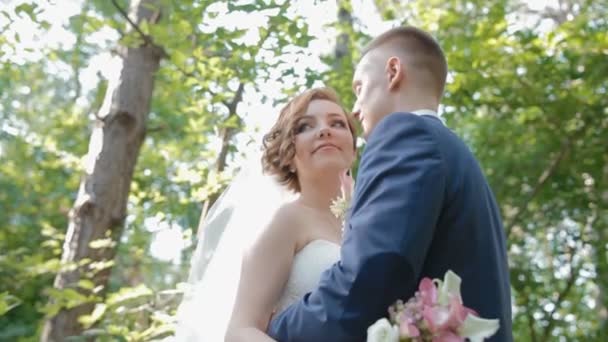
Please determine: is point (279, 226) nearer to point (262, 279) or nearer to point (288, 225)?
point (288, 225)

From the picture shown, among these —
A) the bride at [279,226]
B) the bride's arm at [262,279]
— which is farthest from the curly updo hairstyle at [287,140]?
the bride's arm at [262,279]

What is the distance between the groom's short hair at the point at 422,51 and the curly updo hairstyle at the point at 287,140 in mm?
833

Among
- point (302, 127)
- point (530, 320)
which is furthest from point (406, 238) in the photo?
point (530, 320)

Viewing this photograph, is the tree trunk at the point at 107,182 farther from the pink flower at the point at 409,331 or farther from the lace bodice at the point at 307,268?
the pink flower at the point at 409,331

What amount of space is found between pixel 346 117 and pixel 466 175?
4.23 ft

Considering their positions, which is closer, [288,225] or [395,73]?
[395,73]

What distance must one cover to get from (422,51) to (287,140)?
923mm

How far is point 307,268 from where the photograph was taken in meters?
2.65

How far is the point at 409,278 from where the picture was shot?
1.88 m

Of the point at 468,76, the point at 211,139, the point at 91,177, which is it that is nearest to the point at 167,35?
the point at 91,177

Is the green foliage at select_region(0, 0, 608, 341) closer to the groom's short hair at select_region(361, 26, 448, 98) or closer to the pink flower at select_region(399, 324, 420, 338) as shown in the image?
the groom's short hair at select_region(361, 26, 448, 98)

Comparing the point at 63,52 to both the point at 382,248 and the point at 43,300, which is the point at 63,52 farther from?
the point at 382,248

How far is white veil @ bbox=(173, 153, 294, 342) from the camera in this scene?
2959 millimetres

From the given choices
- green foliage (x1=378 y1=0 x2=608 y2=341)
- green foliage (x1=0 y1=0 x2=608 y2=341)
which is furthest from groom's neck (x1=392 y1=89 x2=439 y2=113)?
green foliage (x1=378 y1=0 x2=608 y2=341)
